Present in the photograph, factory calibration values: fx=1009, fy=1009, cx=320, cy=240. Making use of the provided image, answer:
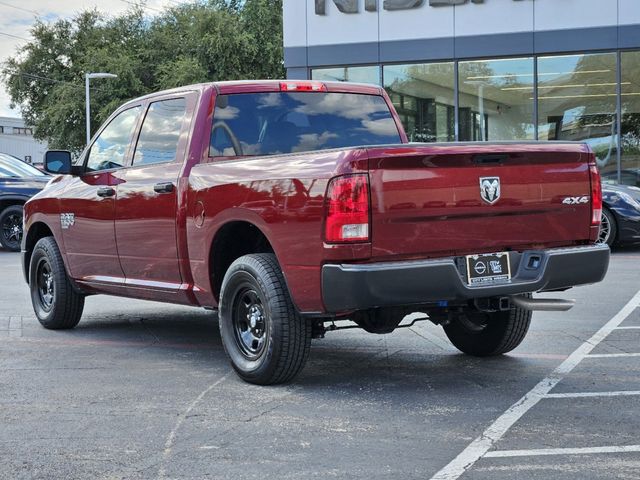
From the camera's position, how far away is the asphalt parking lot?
4.38m

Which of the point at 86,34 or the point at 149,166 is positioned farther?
the point at 86,34

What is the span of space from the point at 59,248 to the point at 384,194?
3.79 metres

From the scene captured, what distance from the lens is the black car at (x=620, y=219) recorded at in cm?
1473

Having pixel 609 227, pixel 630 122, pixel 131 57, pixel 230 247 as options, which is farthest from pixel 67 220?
pixel 131 57

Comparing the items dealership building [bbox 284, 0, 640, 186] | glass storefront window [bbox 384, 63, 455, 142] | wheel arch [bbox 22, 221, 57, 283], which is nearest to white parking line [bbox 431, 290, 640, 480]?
wheel arch [bbox 22, 221, 57, 283]

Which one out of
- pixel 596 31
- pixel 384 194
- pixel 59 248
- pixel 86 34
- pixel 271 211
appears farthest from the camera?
pixel 86 34

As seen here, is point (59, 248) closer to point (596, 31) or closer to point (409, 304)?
point (409, 304)

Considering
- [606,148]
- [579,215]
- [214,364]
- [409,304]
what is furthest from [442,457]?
[606,148]

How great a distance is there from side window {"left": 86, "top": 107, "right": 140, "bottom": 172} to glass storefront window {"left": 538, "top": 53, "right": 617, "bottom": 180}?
15.0 metres

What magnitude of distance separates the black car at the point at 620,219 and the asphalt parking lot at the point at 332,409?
6.79 meters

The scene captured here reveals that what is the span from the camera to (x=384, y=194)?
5332 mm

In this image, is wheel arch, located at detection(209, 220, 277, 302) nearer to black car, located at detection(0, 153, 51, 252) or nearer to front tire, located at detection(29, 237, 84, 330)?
front tire, located at detection(29, 237, 84, 330)

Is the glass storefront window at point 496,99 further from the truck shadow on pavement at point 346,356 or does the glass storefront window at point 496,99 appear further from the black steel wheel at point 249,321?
the black steel wheel at point 249,321

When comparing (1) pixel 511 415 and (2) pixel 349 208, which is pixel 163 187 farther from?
(1) pixel 511 415
